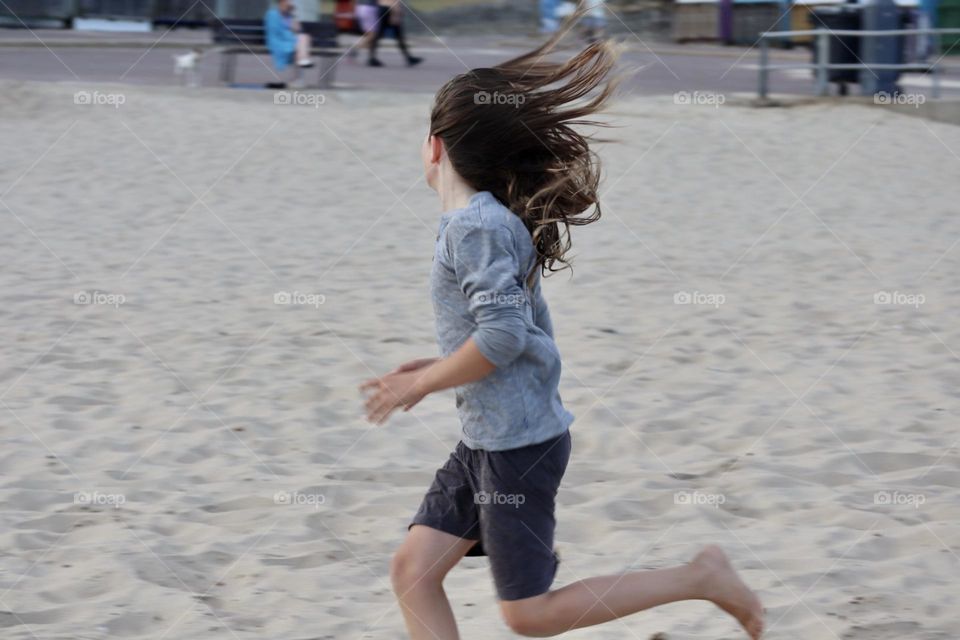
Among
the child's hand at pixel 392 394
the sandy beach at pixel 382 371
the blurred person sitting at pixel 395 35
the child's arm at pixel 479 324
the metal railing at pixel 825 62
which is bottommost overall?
the sandy beach at pixel 382 371

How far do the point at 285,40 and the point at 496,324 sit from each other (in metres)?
12.9

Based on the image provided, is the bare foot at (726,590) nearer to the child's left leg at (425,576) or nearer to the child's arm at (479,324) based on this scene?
the child's left leg at (425,576)

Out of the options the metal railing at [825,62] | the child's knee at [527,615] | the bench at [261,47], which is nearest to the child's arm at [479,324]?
the child's knee at [527,615]

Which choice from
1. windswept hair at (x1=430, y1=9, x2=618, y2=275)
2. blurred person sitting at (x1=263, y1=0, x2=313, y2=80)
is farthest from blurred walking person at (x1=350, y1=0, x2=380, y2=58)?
windswept hair at (x1=430, y1=9, x2=618, y2=275)

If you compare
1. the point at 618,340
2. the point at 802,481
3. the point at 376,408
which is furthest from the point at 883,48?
the point at 376,408

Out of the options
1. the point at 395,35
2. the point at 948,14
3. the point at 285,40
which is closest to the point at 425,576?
the point at 285,40

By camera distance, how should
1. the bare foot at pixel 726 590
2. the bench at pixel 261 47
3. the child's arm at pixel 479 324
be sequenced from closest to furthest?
1. the child's arm at pixel 479 324
2. the bare foot at pixel 726 590
3. the bench at pixel 261 47

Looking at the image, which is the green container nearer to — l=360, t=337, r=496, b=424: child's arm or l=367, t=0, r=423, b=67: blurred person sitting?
l=367, t=0, r=423, b=67: blurred person sitting

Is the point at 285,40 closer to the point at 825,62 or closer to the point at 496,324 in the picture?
the point at 825,62

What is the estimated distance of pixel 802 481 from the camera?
4434 millimetres

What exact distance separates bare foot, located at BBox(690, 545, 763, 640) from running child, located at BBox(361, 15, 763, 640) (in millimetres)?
126

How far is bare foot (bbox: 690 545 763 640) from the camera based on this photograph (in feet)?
9.52

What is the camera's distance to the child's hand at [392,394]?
8.43ft

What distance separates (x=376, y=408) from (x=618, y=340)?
12.0 feet
